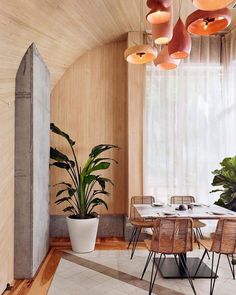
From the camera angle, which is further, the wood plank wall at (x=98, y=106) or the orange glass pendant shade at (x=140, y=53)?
the wood plank wall at (x=98, y=106)

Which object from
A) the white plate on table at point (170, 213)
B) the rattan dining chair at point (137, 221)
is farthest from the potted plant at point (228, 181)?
the white plate on table at point (170, 213)

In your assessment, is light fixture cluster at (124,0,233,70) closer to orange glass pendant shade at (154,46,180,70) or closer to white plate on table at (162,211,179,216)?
orange glass pendant shade at (154,46,180,70)

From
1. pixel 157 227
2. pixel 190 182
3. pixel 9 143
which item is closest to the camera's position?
pixel 157 227

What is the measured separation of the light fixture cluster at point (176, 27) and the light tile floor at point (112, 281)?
2.51 m

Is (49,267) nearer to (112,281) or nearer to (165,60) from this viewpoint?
(112,281)

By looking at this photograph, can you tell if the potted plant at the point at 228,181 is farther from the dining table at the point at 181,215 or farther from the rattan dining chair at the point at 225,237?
the rattan dining chair at the point at 225,237

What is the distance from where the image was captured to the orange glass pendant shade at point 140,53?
321cm

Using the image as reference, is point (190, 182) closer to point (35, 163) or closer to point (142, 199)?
point (142, 199)

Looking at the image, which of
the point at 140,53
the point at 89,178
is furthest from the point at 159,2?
the point at 89,178

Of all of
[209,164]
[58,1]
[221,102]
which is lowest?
[209,164]

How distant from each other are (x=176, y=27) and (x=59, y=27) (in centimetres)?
177

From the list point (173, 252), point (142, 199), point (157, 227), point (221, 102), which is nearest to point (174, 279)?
point (173, 252)

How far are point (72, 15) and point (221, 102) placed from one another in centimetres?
299

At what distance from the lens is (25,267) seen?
12.1 feet
